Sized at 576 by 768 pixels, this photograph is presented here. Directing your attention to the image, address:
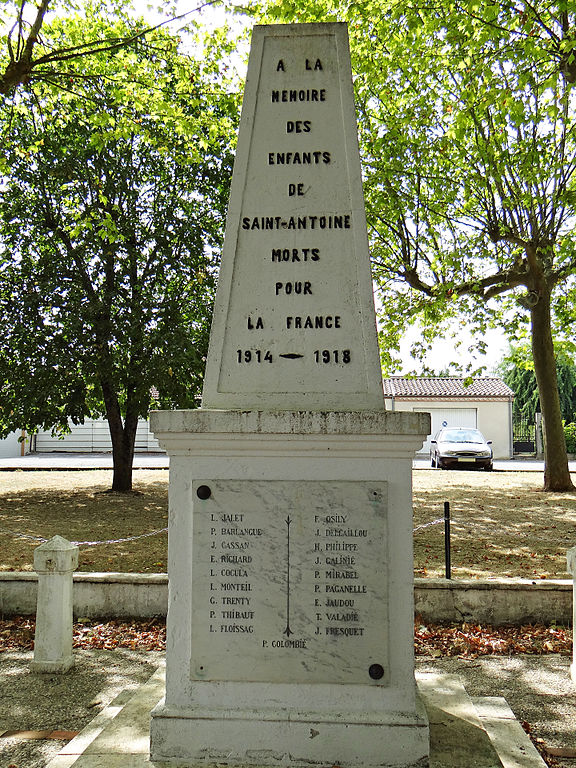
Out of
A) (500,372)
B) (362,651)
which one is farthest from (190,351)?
(500,372)

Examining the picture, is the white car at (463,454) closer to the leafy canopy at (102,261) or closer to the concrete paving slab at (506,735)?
the leafy canopy at (102,261)

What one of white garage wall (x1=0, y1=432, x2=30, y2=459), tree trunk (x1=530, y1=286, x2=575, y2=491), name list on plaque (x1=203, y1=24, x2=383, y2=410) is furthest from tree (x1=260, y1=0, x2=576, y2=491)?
white garage wall (x1=0, y1=432, x2=30, y2=459)

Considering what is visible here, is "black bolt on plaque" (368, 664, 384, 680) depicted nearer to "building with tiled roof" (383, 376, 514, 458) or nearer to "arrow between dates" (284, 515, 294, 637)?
"arrow between dates" (284, 515, 294, 637)

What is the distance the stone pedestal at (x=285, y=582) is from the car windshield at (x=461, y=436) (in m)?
21.8

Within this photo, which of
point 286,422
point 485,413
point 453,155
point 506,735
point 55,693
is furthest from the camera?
point 485,413

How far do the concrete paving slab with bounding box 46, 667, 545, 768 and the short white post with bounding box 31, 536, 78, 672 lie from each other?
1.17 m

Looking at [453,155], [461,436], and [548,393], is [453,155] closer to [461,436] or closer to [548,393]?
[548,393]

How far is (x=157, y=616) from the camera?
547cm

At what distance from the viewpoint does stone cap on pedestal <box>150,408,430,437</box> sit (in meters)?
2.80

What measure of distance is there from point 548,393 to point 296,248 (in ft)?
41.7

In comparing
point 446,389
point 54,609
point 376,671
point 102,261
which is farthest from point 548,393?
point 446,389

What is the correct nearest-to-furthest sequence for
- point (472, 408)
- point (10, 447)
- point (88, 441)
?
point (10, 447) < point (472, 408) < point (88, 441)

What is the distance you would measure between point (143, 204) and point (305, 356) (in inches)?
444

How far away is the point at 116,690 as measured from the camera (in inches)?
160
